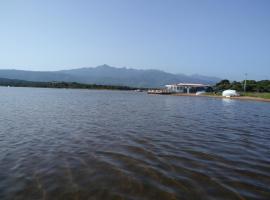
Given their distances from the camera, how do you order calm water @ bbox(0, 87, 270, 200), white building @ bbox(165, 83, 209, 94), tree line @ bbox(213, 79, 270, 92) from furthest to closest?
white building @ bbox(165, 83, 209, 94) < tree line @ bbox(213, 79, 270, 92) < calm water @ bbox(0, 87, 270, 200)

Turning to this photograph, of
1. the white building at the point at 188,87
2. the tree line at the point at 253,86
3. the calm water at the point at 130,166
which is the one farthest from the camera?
the white building at the point at 188,87

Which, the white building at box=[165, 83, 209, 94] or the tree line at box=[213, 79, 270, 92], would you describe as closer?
the tree line at box=[213, 79, 270, 92]

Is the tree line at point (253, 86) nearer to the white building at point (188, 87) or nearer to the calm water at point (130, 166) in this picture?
the white building at point (188, 87)

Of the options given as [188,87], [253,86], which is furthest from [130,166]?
[188,87]

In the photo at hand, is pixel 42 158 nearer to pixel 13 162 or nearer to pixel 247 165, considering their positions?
pixel 13 162

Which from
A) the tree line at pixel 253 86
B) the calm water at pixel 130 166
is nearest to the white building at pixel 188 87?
the tree line at pixel 253 86

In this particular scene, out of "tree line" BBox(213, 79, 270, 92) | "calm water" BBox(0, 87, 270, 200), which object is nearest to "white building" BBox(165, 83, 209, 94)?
"tree line" BBox(213, 79, 270, 92)

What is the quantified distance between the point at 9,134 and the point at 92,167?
705 cm

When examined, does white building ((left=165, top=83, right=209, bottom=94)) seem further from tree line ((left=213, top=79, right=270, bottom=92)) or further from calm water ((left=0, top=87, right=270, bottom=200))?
calm water ((left=0, top=87, right=270, bottom=200))

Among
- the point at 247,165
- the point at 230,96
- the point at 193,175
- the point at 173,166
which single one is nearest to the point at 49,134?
the point at 173,166

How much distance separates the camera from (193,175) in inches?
315

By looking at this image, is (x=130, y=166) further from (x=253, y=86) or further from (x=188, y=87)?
(x=188, y=87)

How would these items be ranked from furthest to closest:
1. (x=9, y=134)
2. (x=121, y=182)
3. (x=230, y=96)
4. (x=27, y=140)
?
(x=230, y=96)
(x=9, y=134)
(x=27, y=140)
(x=121, y=182)

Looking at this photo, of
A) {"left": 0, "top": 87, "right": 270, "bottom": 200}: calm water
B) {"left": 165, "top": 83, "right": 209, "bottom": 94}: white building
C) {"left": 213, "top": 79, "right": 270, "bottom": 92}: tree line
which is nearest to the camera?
{"left": 0, "top": 87, "right": 270, "bottom": 200}: calm water
